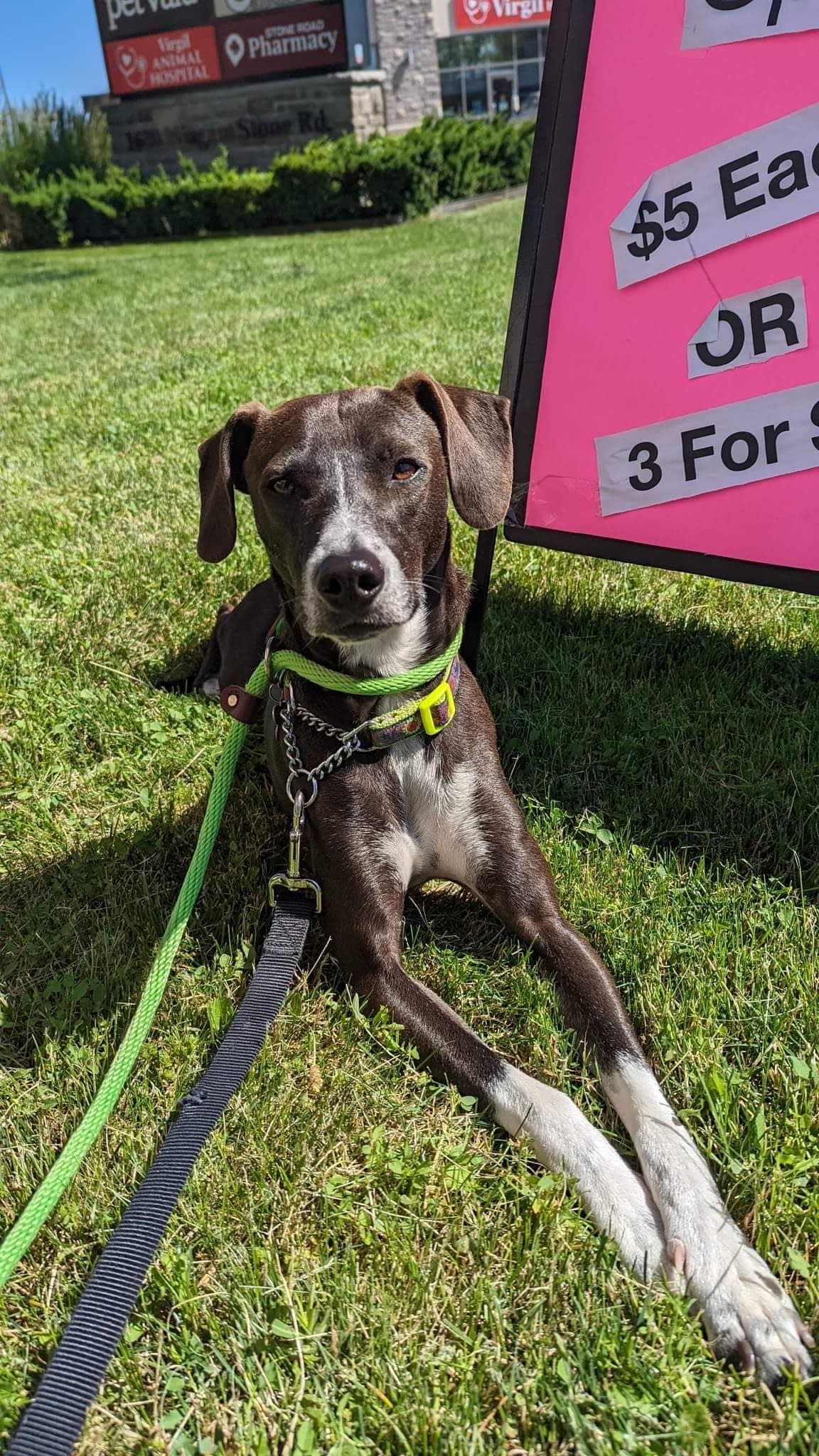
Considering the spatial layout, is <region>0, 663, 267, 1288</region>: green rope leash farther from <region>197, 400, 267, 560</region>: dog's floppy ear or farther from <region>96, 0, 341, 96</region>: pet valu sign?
<region>96, 0, 341, 96</region>: pet valu sign

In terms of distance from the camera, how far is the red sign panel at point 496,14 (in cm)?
3338

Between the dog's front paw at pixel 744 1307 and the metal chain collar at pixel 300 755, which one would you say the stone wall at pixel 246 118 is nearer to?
the metal chain collar at pixel 300 755

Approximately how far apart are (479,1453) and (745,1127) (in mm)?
835

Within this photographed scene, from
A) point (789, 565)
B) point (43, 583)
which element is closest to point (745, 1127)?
A: point (789, 565)

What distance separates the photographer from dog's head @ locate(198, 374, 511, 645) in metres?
2.42

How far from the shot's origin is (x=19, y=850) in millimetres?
3307

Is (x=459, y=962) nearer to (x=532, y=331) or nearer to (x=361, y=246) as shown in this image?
(x=532, y=331)

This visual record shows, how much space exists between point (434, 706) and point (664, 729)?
43.4 inches

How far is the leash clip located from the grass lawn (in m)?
0.24

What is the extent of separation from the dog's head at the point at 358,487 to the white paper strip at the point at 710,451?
590 millimetres

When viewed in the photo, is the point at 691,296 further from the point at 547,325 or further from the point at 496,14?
the point at 496,14

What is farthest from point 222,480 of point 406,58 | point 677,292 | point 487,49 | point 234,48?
point 487,49

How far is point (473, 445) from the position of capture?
287 cm

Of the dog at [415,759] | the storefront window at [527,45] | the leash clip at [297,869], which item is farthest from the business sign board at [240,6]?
the leash clip at [297,869]
